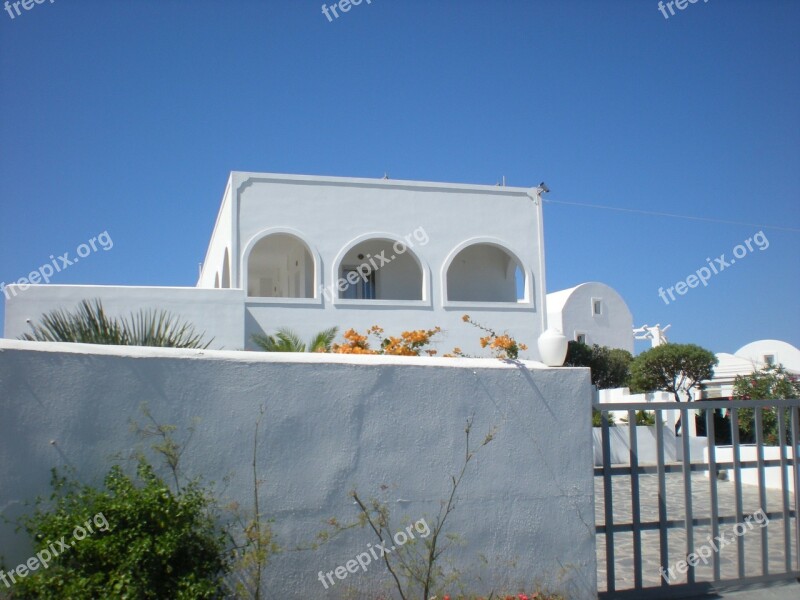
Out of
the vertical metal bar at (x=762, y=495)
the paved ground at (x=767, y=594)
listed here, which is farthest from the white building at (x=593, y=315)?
the paved ground at (x=767, y=594)

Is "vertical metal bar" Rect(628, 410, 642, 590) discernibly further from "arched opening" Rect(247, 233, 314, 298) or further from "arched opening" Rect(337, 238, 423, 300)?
"arched opening" Rect(337, 238, 423, 300)

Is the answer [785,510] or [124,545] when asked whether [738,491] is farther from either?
[124,545]

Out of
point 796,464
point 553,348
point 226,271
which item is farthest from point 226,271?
point 796,464

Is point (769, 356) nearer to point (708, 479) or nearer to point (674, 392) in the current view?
point (674, 392)

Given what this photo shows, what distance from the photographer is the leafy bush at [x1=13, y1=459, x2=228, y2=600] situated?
4387mm

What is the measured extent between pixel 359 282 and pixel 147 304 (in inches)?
267

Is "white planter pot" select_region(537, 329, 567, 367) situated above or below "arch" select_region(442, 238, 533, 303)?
below

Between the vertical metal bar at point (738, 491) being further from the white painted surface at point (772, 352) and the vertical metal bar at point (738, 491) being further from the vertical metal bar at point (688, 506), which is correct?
the white painted surface at point (772, 352)

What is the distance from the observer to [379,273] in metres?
22.1

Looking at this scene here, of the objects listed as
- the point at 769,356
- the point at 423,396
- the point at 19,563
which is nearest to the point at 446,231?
the point at 423,396

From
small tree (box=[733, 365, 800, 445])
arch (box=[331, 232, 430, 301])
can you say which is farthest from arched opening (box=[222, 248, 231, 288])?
small tree (box=[733, 365, 800, 445])

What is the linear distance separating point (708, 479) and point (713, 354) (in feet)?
75.8

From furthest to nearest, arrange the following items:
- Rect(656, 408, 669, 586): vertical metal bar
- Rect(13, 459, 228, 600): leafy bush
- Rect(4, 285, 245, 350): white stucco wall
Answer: Rect(4, 285, 245, 350): white stucco wall, Rect(656, 408, 669, 586): vertical metal bar, Rect(13, 459, 228, 600): leafy bush

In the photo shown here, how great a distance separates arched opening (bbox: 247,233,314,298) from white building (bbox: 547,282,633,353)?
1533cm
